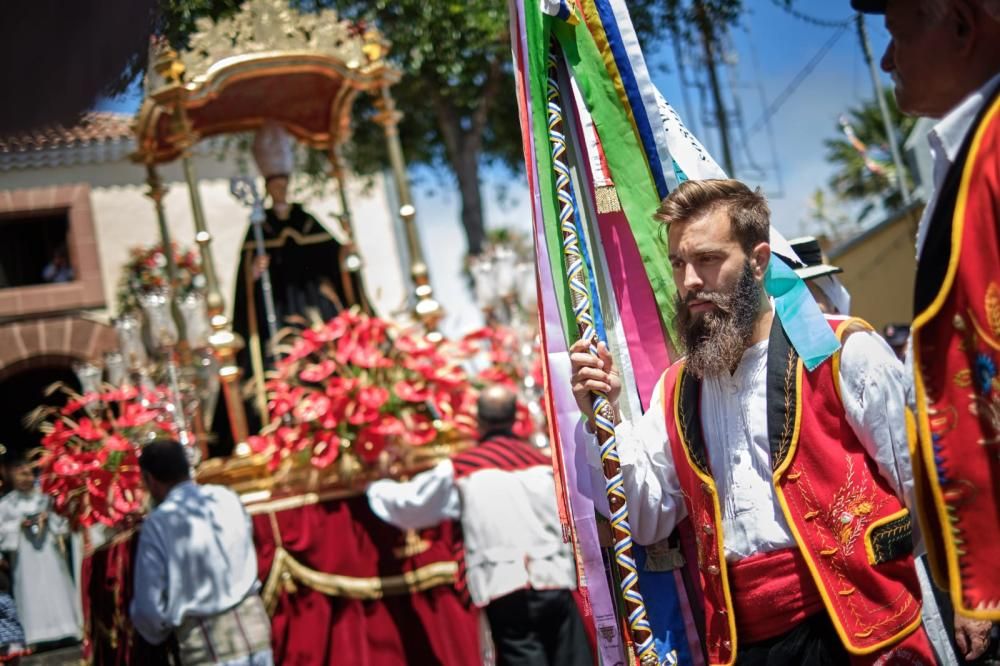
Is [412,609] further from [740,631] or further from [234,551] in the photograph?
[740,631]

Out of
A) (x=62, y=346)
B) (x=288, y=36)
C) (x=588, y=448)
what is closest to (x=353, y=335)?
(x=288, y=36)

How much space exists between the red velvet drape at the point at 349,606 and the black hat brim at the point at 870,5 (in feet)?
14.4

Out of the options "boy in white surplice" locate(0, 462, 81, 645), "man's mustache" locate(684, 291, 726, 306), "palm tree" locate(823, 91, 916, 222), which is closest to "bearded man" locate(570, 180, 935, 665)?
"man's mustache" locate(684, 291, 726, 306)

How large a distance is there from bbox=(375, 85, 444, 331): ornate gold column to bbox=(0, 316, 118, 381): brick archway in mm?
10255

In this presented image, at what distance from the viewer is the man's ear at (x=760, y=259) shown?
9.47 feet

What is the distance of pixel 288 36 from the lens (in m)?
7.79

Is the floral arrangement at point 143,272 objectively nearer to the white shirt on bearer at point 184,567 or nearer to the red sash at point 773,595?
the white shirt on bearer at point 184,567

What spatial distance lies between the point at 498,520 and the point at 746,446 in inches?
105

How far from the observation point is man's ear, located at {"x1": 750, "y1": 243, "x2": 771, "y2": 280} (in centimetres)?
289

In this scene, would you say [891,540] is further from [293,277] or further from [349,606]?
[293,277]

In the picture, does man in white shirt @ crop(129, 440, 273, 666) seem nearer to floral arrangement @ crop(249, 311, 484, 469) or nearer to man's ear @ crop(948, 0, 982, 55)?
floral arrangement @ crop(249, 311, 484, 469)

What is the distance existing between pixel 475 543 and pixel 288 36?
4170 mm

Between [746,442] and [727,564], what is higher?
[746,442]

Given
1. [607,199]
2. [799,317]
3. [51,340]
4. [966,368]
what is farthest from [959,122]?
[51,340]
